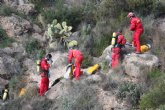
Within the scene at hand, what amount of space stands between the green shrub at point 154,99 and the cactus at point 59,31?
6572 mm

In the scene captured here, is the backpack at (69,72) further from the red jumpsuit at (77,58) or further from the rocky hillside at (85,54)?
the red jumpsuit at (77,58)

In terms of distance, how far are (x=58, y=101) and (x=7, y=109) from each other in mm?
1644

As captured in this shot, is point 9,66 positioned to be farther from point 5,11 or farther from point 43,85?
point 5,11

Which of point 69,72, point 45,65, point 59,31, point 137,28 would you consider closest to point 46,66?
point 45,65

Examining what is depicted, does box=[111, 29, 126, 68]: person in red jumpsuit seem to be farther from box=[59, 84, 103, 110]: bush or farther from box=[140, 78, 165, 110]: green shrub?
box=[140, 78, 165, 110]: green shrub

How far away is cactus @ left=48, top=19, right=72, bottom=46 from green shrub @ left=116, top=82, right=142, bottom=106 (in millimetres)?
5340

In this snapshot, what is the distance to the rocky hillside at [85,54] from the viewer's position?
13.6m

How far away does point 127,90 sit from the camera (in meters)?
13.5

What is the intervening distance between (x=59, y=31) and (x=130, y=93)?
245 inches

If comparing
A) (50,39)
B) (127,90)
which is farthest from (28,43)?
(127,90)

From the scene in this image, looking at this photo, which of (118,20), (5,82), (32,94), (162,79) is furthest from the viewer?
(118,20)

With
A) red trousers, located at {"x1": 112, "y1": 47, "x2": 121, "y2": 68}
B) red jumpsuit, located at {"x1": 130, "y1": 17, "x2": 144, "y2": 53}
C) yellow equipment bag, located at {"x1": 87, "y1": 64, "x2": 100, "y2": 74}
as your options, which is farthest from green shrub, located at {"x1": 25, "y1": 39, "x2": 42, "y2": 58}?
red jumpsuit, located at {"x1": 130, "y1": 17, "x2": 144, "y2": 53}

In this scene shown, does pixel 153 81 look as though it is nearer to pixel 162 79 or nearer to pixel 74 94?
pixel 162 79

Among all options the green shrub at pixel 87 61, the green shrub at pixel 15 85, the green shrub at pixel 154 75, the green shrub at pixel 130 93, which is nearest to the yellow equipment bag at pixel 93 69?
the green shrub at pixel 87 61
